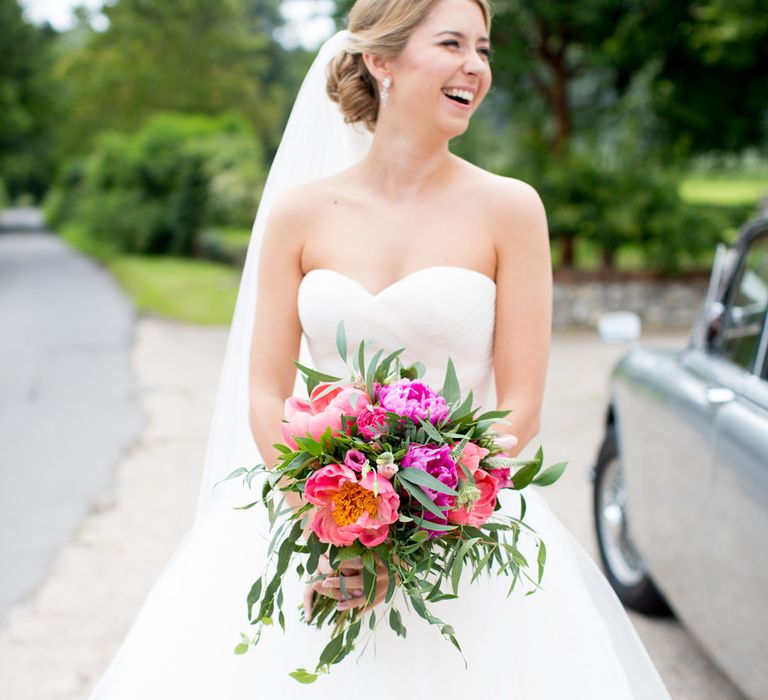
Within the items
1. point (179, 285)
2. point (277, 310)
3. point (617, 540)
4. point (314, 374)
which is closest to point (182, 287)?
point (179, 285)

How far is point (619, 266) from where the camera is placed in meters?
13.2

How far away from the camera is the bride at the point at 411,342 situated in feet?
6.94

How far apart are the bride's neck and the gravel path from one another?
2.44m

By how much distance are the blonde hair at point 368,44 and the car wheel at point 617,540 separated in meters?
2.39

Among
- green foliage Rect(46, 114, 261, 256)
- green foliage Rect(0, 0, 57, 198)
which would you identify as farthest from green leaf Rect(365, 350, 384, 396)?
green foliage Rect(0, 0, 57, 198)

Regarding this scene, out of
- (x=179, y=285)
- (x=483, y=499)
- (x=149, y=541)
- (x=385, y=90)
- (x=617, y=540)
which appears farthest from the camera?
(x=179, y=285)

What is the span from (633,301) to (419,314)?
1140cm

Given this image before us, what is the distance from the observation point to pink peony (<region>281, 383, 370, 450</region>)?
1.76m

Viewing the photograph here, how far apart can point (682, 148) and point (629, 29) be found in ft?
8.64

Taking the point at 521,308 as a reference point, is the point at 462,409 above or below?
below

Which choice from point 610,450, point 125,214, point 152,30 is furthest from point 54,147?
point 610,450

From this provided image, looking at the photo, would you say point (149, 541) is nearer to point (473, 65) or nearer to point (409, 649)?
point (409, 649)

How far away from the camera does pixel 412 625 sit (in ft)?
6.97

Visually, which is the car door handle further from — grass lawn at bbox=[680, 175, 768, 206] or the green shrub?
the green shrub
